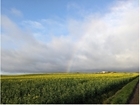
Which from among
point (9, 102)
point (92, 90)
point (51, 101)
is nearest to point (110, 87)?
point (92, 90)

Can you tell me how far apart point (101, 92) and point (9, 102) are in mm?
13287

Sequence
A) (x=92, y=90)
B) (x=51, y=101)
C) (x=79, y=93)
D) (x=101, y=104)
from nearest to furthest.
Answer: (x=51, y=101), (x=101, y=104), (x=79, y=93), (x=92, y=90)

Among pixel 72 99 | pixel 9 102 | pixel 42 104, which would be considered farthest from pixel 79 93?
pixel 9 102

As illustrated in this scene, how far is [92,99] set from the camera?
79.2 feet

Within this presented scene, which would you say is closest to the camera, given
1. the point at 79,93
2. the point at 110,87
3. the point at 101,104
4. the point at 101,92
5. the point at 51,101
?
the point at 51,101

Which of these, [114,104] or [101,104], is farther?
[101,104]

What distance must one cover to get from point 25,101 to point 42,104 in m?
1.59

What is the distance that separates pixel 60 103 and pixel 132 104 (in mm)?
6347

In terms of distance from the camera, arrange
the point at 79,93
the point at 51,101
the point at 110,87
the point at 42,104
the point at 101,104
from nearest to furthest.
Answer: the point at 42,104
the point at 51,101
the point at 101,104
the point at 79,93
the point at 110,87

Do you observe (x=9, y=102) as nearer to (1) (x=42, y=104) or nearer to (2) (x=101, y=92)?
(1) (x=42, y=104)

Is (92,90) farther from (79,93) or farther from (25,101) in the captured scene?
(25,101)

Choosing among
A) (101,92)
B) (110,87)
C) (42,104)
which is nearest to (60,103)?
(42,104)

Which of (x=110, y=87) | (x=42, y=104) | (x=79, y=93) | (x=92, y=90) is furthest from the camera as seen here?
(x=110, y=87)

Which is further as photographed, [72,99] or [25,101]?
A: [72,99]
